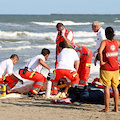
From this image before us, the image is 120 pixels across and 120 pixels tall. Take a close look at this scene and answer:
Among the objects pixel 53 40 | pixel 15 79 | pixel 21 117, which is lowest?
pixel 21 117

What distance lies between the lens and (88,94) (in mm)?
7109

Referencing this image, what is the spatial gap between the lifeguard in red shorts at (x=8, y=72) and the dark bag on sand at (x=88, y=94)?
1.55 metres

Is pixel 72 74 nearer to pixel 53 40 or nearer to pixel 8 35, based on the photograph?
pixel 53 40

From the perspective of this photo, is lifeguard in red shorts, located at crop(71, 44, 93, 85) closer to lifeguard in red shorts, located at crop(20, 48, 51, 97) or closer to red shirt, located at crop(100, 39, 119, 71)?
lifeguard in red shorts, located at crop(20, 48, 51, 97)

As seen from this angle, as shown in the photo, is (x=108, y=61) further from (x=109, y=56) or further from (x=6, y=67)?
(x=6, y=67)

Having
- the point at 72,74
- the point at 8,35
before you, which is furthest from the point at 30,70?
the point at 8,35

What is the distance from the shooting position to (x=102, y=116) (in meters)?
5.88

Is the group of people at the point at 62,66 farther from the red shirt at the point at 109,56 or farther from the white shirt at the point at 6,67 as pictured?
the red shirt at the point at 109,56

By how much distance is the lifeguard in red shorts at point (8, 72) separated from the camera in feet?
26.7

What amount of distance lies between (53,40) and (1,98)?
68.1ft

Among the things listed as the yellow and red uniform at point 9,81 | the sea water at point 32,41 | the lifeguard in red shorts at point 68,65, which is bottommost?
the yellow and red uniform at point 9,81

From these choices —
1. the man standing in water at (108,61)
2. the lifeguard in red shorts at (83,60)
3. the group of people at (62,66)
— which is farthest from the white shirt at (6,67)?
the man standing in water at (108,61)

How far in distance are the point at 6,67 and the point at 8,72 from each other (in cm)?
15

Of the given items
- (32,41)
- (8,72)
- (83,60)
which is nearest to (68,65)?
(83,60)
